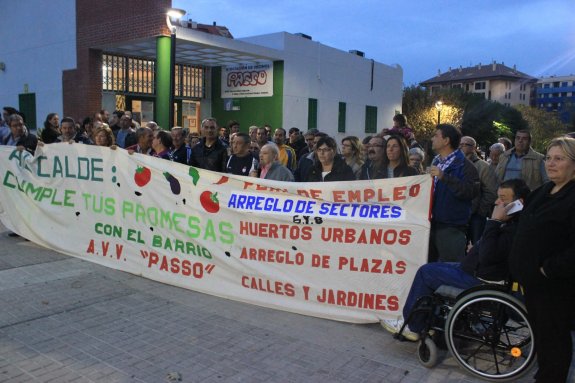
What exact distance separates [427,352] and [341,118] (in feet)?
69.1

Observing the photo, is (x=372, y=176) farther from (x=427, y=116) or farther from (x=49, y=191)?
(x=427, y=116)

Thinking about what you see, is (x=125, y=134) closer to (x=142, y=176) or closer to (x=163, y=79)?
(x=142, y=176)

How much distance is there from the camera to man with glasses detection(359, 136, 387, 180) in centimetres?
550

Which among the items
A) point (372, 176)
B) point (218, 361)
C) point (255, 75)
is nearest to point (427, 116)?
point (255, 75)

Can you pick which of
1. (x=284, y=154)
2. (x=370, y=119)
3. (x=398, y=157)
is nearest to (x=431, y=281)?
(x=398, y=157)

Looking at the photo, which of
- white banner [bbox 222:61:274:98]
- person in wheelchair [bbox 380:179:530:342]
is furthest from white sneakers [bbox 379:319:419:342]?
white banner [bbox 222:61:274:98]

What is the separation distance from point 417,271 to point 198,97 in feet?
60.5

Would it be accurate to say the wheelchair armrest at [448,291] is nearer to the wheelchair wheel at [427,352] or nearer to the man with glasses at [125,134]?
the wheelchair wheel at [427,352]

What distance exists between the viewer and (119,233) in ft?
20.3

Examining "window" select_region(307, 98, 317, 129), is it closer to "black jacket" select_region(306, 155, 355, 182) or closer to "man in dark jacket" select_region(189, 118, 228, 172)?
"man in dark jacket" select_region(189, 118, 228, 172)

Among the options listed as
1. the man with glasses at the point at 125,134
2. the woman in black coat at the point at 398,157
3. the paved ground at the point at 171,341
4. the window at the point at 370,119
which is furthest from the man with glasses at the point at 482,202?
the window at the point at 370,119

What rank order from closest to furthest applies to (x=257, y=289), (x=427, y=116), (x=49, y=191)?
(x=257, y=289), (x=49, y=191), (x=427, y=116)

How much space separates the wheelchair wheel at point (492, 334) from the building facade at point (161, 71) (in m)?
9.99

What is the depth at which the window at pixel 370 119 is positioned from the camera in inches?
1035
